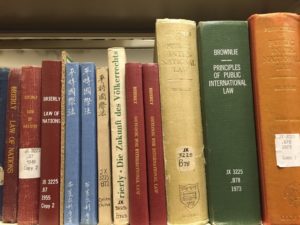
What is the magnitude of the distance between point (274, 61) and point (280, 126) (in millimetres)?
112

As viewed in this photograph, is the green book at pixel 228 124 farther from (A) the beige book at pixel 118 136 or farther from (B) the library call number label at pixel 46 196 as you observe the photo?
(B) the library call number label at pixel 46 196

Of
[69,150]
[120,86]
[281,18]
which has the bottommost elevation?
[69,150]

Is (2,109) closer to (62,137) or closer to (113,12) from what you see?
(62,137)

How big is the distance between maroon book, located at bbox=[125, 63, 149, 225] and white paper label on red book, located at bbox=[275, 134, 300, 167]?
22 centimetres

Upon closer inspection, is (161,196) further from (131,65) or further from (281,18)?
(281,18)

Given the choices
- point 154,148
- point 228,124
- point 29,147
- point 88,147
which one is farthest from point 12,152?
point 228,124

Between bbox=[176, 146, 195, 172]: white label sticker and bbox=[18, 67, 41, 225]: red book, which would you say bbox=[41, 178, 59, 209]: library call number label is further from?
bbox=[176, 146, 195, 172]: white label sticker

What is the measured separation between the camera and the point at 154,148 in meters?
0.57

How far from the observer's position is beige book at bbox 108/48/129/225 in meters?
0.56

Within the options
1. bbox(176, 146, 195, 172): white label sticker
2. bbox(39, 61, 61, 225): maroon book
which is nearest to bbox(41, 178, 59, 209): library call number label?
bbox(39, 61, 61, 225): maroon book

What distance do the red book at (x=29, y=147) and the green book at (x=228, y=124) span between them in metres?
0.29

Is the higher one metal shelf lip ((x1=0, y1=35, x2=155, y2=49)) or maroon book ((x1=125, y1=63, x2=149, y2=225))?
metal shelf lip ((x1=0, y1=35, x2=155, y2=49))

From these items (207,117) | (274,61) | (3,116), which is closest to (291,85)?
(274,61)

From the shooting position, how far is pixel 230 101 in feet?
1.93
